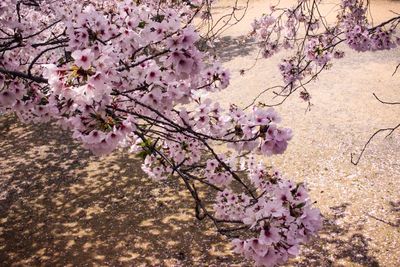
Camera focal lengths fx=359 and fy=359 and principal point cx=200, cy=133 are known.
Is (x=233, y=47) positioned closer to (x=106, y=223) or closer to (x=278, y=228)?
(x=106, y=223)

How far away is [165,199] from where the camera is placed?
7367 millimetres

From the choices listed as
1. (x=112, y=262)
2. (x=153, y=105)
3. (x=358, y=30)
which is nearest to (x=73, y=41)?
(x=153, y=105)

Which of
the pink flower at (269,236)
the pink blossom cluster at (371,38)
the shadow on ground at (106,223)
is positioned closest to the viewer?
the pink flower at (269,236)

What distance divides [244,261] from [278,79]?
9133 millimetres

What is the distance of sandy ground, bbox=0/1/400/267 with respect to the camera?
5879 mm

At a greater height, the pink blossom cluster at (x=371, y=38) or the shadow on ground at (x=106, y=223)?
the pink blossom cluster at (x=371, y=38)

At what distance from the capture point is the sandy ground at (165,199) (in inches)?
231

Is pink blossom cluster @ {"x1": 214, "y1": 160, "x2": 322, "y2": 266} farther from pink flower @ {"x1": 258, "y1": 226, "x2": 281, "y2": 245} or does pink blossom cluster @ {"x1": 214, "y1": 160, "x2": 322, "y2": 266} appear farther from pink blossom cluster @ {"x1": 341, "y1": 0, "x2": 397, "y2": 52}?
pink blossom cluster @ {"x1": 341, "y1": 0, "x2": 397, "y2": 52}

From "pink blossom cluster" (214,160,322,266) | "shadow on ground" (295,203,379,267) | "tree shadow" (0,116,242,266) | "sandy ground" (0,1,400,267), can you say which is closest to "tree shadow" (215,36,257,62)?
"sandy ground" (0,1,400,267)

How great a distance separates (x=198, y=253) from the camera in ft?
19.2

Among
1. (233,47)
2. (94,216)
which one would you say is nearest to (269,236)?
(94,216)

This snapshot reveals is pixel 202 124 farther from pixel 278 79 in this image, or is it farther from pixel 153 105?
pixel 278 79

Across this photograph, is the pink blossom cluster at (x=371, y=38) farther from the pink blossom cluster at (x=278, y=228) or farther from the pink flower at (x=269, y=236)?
the pink flower at (x=269, y=236)

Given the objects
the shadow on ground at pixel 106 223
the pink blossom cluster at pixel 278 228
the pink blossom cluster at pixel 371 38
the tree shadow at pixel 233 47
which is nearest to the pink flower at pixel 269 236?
the pink blossom cluster at pixel 278 228
